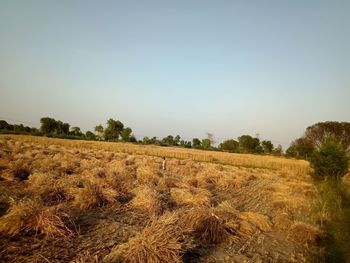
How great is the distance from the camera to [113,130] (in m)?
93.3

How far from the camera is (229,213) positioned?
6746 mm

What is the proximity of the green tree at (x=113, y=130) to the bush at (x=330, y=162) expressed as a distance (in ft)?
269

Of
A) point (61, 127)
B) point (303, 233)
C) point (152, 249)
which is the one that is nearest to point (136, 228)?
point (152, 249)

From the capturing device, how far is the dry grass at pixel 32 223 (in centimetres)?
475

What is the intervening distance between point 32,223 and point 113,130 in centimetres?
9036

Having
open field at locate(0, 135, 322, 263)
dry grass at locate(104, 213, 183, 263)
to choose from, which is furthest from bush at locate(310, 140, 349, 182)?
dry grass at locate(104, 213, 183, 263)

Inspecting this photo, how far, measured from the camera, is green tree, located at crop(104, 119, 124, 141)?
93.5 metres

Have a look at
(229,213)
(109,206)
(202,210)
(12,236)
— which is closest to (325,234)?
(229,213)

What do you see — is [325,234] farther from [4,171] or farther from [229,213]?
[4,171]

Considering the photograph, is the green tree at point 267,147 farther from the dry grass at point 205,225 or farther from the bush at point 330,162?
the dry grass at point 205,225

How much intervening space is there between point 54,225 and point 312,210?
7.66 metres

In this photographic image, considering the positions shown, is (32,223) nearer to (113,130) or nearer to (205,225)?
(205,225)

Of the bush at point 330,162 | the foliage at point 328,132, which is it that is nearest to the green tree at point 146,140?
the foliage at point 328,132

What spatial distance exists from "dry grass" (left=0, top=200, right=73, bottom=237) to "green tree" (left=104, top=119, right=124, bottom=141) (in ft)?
296
